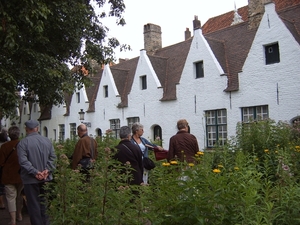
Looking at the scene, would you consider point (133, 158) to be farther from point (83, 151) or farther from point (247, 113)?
point (247, 113)

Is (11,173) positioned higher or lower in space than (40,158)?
lower

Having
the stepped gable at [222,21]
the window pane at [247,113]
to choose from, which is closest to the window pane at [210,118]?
the window pane at [247,113]

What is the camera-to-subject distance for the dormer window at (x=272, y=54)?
14.6 metres

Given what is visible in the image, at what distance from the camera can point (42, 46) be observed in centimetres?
963

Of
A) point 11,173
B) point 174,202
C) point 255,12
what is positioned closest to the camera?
point 174,202

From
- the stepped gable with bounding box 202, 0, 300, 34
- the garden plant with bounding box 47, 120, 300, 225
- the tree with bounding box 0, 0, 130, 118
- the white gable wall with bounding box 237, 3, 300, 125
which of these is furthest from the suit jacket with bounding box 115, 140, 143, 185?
the stepped gable with bounding box 202, 0, 300, 34

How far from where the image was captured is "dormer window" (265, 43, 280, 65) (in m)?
14.6

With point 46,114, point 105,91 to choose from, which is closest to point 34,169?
point 105,91

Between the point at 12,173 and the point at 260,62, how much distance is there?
39.1 feet

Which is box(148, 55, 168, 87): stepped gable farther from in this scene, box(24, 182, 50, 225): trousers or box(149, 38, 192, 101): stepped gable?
box(24, 182, 50, 225): trousers

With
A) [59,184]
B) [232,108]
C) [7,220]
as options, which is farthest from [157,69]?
[59,184]

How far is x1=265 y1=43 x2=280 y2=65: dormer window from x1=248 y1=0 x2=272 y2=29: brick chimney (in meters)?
3.15

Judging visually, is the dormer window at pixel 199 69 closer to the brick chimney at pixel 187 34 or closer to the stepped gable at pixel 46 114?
the brick chimney at pixel 187 34

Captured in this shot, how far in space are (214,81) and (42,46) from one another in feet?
31.3
